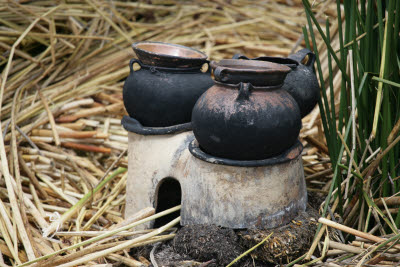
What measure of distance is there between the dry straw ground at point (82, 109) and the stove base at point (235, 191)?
0.60 feet

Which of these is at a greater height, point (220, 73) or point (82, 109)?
point (220, 73)

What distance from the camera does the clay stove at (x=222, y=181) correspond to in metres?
1.81

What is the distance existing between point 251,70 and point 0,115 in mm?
1656

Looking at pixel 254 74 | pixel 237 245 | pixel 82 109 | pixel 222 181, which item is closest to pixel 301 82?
pixel 254 74

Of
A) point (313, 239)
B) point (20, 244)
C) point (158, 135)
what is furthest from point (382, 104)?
point (20, 244)

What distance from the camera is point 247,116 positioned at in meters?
1.73

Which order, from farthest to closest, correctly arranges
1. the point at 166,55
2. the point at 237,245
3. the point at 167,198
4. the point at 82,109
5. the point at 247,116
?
the point at 82,109 < the point at 167,198 < the point at 166,55 < the point at 237,245 < the point at 247,116

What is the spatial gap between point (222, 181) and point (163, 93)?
451 mm

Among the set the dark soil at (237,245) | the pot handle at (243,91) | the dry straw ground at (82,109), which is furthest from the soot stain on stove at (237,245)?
the pot handle at (243,91)

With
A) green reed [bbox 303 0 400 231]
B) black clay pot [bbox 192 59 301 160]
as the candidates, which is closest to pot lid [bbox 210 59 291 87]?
black clay pot [bbox 192 59 301 160]

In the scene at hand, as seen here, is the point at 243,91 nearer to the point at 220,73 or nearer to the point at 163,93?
the point at 220,73

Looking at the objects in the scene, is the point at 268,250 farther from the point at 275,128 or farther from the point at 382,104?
the point at 382,104

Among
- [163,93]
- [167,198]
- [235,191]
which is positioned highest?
[163,93]

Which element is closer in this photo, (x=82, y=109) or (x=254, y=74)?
(x=254, y=74)
